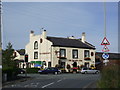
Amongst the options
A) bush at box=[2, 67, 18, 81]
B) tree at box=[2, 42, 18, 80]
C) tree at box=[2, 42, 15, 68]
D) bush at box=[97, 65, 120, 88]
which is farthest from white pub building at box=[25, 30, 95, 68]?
bush at box=[97, 65, 120, 88]

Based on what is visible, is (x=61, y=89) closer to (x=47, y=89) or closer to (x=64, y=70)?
(x=47, y=89)

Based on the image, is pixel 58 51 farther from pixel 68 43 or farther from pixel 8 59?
pixel 8 59

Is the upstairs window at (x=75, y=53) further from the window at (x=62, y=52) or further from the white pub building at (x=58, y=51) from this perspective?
the window at (x=62, y=52)

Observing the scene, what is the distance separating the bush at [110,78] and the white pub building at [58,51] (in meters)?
43.3

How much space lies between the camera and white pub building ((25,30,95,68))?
188 feet

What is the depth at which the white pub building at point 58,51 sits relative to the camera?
57.2m

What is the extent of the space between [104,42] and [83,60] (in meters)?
41.1

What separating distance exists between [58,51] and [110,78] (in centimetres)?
4438

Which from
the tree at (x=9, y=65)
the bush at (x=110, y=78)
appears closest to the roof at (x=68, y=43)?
the tree at (x=9, y=65)

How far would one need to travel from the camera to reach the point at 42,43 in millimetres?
59938

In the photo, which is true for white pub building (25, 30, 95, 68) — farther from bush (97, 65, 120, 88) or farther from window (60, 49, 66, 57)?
bush (97, 65, 120, 88)

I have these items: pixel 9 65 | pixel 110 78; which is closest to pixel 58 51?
pixel 9 65

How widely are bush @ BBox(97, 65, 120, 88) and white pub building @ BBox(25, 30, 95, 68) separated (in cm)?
4334

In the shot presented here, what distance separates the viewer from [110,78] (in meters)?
12.6
